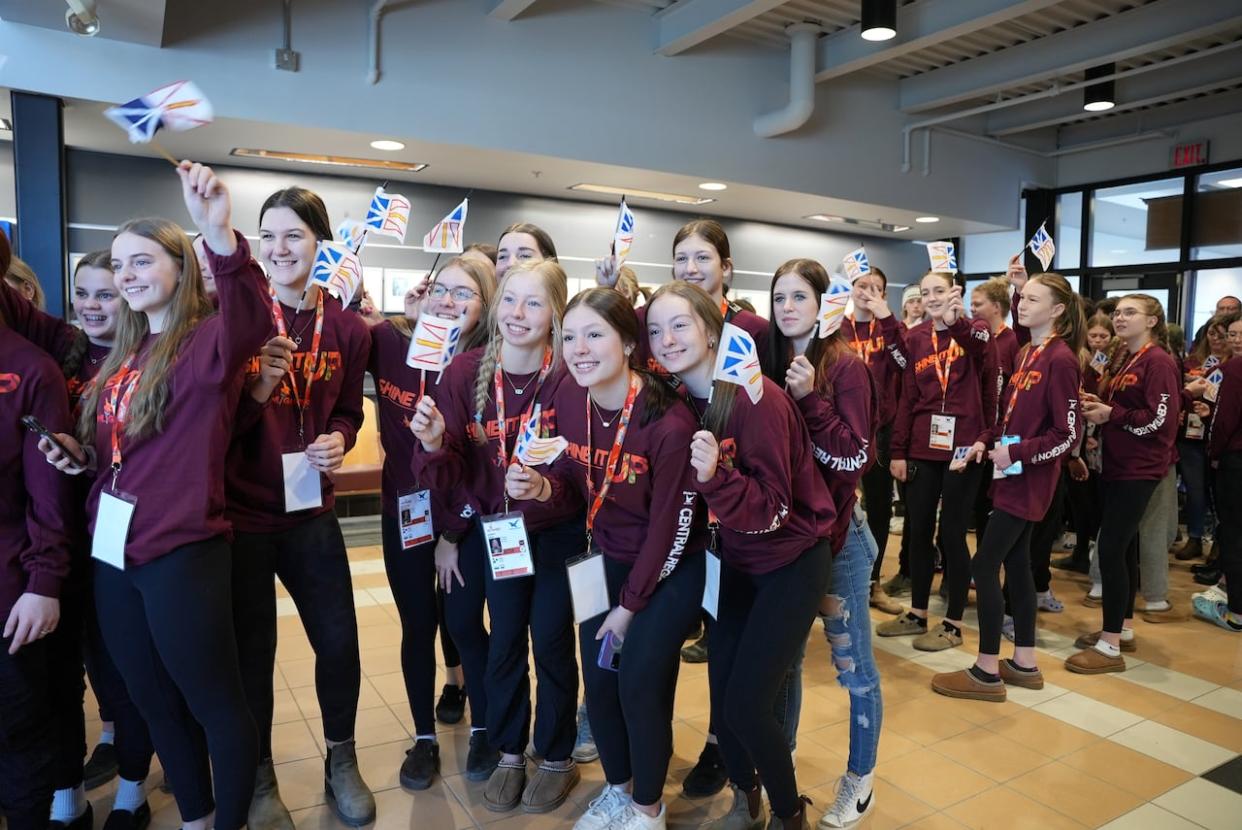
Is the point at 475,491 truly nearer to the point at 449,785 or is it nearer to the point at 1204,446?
the point at 449,785

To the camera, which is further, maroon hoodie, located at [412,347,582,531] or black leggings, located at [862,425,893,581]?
black leggings, located at [862,425,893,581]

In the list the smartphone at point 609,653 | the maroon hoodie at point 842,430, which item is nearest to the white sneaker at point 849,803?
the maroon hoodie at point 842,430

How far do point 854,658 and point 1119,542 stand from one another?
2114 millimetres

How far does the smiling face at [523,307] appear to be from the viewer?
2377 mm

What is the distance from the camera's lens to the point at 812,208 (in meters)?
7.90

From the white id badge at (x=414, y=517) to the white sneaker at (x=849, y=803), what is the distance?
145 cm

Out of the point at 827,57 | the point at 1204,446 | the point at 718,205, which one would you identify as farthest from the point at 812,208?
the point at 1204,446

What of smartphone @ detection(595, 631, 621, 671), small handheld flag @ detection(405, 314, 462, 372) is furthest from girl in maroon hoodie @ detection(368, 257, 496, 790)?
smartphone @ detection(595, 631, 621, 671)

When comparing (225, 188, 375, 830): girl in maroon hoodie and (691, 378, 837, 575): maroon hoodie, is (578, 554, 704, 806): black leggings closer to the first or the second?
(691, 378, 837, 575): maroon hoodie

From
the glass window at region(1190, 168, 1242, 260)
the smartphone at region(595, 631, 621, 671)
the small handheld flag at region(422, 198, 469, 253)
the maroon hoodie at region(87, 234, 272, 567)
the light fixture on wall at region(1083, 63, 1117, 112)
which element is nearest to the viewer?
the maroon hoodie at region(87, 234, 272, 567)

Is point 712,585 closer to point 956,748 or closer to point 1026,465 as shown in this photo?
point 956,748

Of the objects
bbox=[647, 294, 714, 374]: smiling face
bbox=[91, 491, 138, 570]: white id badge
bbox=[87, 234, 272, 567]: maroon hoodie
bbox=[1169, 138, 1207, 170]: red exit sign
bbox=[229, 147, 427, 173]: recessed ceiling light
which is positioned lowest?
bbox=[91, 491, 138, 570]: white id badge

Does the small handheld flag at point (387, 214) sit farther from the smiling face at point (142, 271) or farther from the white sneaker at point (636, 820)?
the white sneaker at point (636, 820)

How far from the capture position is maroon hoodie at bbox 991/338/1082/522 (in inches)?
131
